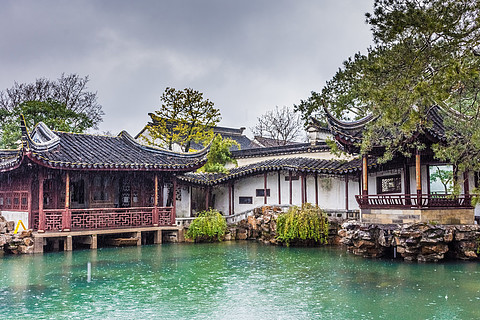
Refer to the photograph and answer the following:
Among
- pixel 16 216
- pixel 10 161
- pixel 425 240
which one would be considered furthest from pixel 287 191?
pixel 10 161

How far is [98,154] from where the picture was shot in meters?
15.5

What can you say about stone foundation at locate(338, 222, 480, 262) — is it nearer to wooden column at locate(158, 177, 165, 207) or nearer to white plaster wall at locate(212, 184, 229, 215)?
wooden column at locate(158, 177, 165, 207)

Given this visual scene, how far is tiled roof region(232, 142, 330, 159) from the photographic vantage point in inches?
767

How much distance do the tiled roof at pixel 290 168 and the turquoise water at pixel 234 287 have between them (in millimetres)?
3848

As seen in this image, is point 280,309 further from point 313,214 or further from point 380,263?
point 313,214

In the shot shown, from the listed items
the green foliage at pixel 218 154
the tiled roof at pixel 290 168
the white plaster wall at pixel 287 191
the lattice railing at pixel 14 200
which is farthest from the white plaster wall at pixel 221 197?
the lattice railing at pixel 14 200

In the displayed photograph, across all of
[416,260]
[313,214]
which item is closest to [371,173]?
[313,214]

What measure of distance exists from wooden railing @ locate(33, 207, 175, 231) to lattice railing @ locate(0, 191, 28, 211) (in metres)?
0.86

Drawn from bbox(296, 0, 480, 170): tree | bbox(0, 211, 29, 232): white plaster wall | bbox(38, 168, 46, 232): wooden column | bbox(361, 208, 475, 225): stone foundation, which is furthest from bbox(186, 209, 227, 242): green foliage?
bbox(296, 0, 480, 170): tree

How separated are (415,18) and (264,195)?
1280 centimetres

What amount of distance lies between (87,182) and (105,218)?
1671mm

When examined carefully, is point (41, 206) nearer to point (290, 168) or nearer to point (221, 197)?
point (221, 197)

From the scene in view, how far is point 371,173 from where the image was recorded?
16.4m

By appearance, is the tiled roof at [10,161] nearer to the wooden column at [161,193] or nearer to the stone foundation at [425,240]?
the wooden column at [161,193]
